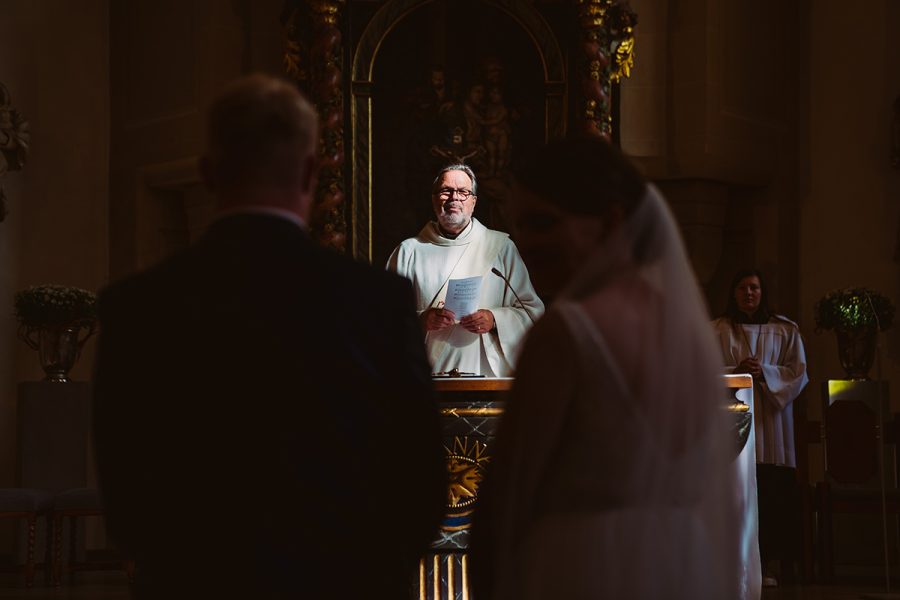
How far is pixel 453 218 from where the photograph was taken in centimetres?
670

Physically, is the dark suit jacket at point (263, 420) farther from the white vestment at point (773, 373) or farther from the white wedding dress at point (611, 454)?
the white vestment at point (773, 373)

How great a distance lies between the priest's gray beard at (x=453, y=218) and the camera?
264 inches

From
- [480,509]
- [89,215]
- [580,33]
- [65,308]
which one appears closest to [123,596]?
[65,308]

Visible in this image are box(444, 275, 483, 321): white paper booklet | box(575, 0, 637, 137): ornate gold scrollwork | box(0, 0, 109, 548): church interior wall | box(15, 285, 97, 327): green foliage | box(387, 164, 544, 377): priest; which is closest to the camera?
box(444, 275, 483, 321): white paper booklet

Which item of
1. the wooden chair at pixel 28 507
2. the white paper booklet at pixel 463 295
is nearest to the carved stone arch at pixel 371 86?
the wooden chair at pixel 28 507

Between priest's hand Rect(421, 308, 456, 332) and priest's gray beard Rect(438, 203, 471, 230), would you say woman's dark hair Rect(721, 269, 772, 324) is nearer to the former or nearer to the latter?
priest's gray beard Rect(438, 203, 471, 230)

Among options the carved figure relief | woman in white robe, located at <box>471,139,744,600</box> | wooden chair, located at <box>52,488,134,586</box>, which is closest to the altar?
woman in white robe, located at <box>471,139,744,600</box>

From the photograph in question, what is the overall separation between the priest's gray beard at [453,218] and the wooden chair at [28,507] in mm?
3496

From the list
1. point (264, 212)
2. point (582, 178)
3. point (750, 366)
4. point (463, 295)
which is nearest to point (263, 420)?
point (264, 212)

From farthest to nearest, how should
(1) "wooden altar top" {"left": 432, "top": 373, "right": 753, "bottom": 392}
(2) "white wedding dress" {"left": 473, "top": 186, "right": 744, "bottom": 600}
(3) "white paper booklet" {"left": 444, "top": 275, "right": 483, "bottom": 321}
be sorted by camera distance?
(3) "white paper booklet" {"left": 444, "top": 275, "right": 483, "bottom": 321} < (1) "wooden altar top" {"left": 432, "top": 373, "right": 753, "bottom": 392} < (2) "white wedding dress" {"left": 473, "top": 186, "right": 744, "bottom": 600}

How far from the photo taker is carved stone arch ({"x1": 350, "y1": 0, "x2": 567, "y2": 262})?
9898 mm

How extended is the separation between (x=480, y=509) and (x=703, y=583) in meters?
0.37

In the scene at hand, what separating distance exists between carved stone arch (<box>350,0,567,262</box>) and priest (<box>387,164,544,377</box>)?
120 inches

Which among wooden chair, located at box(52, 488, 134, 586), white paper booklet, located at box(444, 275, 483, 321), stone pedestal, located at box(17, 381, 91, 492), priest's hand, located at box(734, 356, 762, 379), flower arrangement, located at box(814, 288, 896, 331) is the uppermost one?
flower arrangement, located at box(814, 288, 896, 331)
